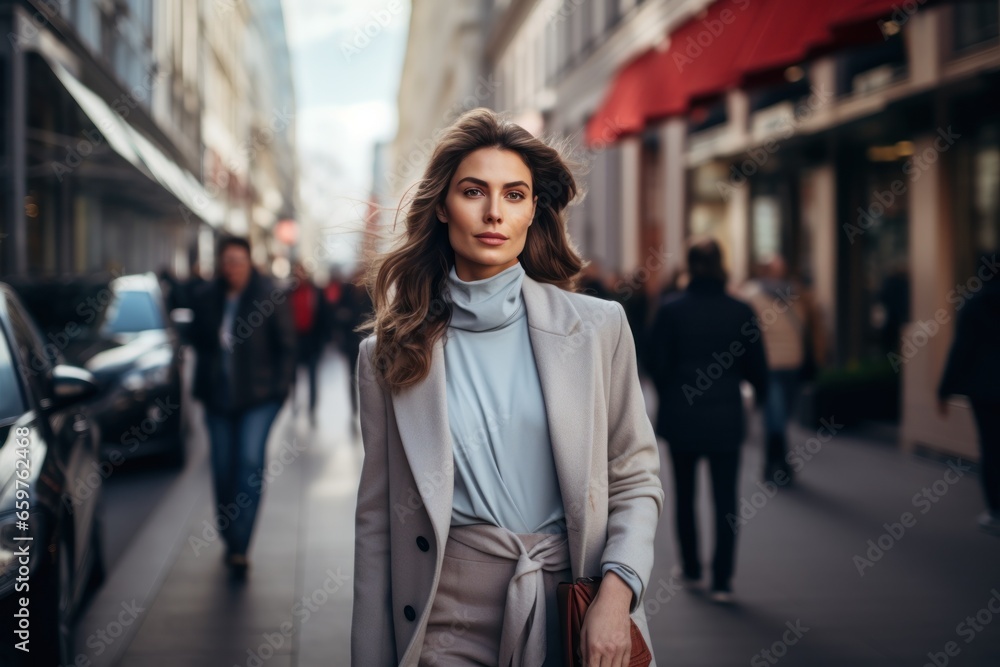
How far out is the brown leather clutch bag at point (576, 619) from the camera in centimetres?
214

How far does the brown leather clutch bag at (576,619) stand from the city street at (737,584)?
274 centimetres

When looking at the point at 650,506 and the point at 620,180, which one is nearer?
the point at 650,506

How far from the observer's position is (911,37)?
10.8 m

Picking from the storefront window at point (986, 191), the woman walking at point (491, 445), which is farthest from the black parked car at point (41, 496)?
the storefront window at point (986, 191)

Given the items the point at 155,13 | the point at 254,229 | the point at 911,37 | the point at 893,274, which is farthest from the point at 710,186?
the point at 254,229

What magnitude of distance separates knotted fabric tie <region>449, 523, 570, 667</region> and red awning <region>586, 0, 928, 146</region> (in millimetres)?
5615

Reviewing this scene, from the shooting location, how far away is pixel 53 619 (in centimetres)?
373

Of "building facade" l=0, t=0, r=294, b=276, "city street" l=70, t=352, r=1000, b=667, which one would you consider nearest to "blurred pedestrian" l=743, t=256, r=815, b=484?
"city street" l=70, t=352, r=1000, b=667

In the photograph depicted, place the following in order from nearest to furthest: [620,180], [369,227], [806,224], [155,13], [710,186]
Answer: [369,227], [806,224], [710,186], [620,180], [155,13]

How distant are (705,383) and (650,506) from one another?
3.79 meters

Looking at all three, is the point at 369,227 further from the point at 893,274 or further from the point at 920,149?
the point at 893,274

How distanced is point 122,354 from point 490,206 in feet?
26.6

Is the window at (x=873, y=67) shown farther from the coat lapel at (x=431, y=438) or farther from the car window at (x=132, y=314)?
the coat lapel at (x=431, y=438)

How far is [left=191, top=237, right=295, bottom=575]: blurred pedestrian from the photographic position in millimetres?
6570
